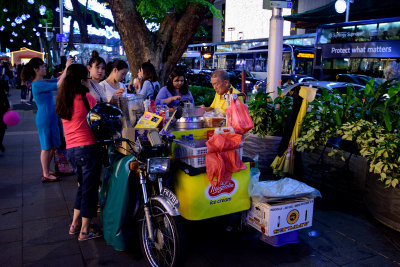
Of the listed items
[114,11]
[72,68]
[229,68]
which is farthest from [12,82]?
[72,68]

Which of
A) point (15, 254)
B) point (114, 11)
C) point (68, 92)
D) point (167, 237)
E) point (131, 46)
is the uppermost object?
point (114, 11)

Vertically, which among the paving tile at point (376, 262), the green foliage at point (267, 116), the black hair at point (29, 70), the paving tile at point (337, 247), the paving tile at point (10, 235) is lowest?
the paving tile at point (10, 235)

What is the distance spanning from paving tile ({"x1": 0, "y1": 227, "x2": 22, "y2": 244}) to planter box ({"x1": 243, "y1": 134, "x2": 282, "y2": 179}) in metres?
3.82

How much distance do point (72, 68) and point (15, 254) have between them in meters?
1.90

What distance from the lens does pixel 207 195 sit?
10.6 ft

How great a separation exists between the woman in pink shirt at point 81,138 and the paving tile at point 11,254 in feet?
1.92

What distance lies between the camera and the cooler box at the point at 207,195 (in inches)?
125

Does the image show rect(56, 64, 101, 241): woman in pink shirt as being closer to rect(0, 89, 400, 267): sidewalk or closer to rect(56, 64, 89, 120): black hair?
rect(56, 64, 89, 120): black hair

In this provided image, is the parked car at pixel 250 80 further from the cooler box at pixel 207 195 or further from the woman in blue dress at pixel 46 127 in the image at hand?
the cooler box at pixel 207 195

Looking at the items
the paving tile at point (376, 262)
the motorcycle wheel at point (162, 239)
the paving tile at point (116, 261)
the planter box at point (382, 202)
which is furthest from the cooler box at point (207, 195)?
the planter box at point (382, 202)

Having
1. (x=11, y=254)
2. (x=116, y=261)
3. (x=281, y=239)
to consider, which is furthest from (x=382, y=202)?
(x=11, y=254)

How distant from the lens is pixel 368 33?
47.9 ft

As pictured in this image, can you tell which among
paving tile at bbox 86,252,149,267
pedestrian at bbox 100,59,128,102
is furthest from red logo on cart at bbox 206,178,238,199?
pedestrian at bbox 100,59,128,102

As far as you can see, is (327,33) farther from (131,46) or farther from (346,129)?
(346,129)
